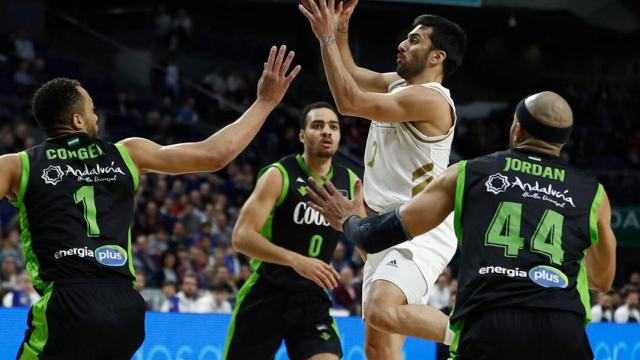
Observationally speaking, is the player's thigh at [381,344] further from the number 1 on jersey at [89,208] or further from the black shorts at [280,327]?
the number 1 on jersey at [89,208]

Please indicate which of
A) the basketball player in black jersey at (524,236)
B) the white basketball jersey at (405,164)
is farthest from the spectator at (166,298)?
the basketball player in black jersey at (524,236)

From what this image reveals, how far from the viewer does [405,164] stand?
6.61 meters

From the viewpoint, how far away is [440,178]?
15.4ft

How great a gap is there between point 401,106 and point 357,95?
0.30 metres

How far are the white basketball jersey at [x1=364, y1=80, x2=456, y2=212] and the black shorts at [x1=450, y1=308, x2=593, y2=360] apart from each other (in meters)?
2.10

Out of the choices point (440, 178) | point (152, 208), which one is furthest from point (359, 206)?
point (152, 208)

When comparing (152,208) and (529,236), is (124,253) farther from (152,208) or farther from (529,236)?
(152,208)

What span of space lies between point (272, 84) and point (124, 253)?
1.31 metres

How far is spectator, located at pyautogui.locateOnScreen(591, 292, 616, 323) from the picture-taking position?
14836 mm

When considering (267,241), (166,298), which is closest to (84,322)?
(267,241)

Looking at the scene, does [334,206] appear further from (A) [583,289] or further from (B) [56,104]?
(B) [56,104]

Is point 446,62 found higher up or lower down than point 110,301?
higher up

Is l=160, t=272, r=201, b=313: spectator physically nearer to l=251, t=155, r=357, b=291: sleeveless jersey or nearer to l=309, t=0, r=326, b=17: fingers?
l=251, t=155, r=357, b=291: sleeveless jersey

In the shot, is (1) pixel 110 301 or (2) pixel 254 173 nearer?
(1) pixel 110 301
